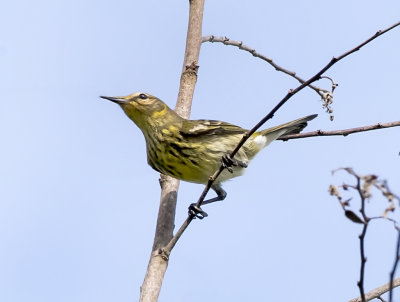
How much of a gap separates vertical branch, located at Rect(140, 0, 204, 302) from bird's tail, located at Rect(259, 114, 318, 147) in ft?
3.34

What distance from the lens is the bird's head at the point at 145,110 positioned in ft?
23.9

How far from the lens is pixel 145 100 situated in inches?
299

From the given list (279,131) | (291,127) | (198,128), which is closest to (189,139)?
(198,128)

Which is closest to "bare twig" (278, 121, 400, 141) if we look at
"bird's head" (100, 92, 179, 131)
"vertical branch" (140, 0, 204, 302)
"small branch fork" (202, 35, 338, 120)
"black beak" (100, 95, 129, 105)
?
"small branch fork" (202, 35, 338, 120)

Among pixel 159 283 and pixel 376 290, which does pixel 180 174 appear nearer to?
pixel 159 283

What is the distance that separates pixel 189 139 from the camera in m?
7.22

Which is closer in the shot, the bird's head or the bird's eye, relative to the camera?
the bird's head

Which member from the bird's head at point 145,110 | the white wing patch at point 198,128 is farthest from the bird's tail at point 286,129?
the bird's head at point 145,110

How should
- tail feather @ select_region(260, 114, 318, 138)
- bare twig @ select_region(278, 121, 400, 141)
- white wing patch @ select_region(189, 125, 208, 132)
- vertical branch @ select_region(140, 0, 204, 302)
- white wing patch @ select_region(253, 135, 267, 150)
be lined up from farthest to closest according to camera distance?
white wing patch @ select_region(253, 135, 267, 150) < tail feather @ select_region(260, 114, 318, 138) < white wing patch @ select_region(189, 125, 208, 132) < vertical branch @ select_region(140, 0, 204, 302) < bare twig @ select_region(278, 121, 400, 141)

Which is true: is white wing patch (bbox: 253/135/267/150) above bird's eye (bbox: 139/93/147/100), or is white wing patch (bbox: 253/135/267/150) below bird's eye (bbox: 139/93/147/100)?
below

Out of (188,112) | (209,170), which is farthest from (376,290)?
(188,112)

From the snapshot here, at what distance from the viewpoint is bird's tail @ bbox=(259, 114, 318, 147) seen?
7.47 meters

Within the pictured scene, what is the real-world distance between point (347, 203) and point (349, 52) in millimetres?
1045

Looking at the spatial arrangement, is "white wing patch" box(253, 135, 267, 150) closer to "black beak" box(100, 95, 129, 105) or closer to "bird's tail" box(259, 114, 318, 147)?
"bird's tail" box(259, 114, 318, 147)
